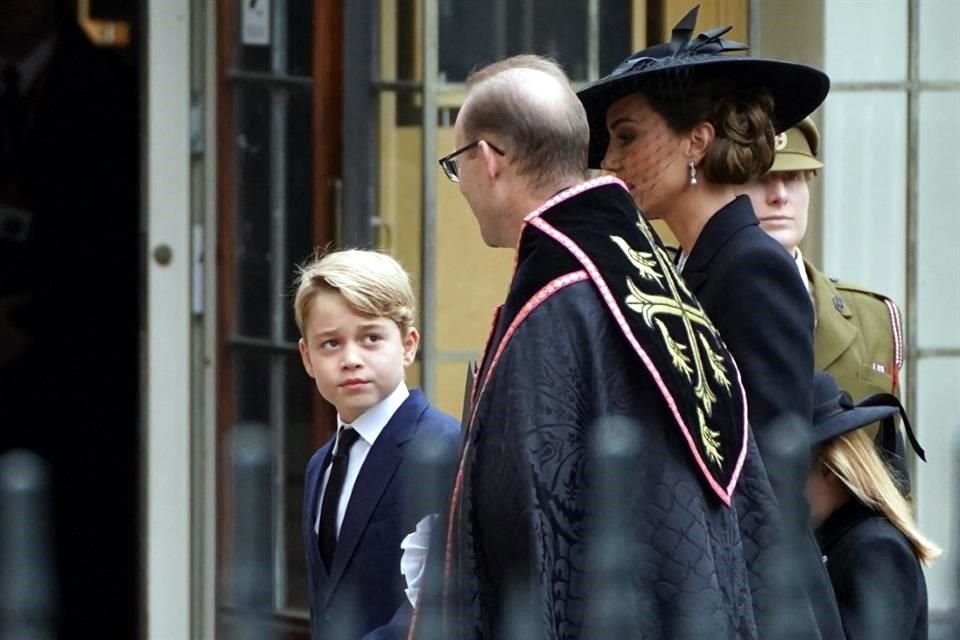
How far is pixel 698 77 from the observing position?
3359 mm

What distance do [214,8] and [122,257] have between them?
4.06ft

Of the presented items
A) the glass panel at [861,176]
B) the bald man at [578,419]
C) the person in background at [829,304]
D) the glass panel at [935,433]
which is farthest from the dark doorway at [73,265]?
the bald man at [578,419]

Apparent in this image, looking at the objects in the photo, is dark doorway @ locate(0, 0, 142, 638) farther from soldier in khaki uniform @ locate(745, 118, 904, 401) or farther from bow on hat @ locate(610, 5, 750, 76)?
bow on hat @ locate(610, 5, 750, 76)

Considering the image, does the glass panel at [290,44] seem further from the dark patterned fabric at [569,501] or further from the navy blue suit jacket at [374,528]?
the dark patterned fabric at [569,501]

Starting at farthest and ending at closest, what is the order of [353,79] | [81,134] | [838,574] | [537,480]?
[81,134] → [353,79] → [838,574] → [537,480]

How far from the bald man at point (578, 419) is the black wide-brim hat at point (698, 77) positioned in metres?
0.35

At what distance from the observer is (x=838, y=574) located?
10.9 feet

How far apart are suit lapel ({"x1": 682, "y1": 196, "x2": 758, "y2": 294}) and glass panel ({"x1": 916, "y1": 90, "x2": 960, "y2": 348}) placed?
93.5 inches

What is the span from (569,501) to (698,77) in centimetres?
91

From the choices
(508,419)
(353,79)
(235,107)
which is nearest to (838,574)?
(508,419)

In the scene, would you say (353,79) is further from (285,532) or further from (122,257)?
(122,257)

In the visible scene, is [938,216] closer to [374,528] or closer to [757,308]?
[757,308]

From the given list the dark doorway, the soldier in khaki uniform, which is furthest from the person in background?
the dark doorway

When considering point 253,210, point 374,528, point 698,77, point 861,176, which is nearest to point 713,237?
point 698,77
